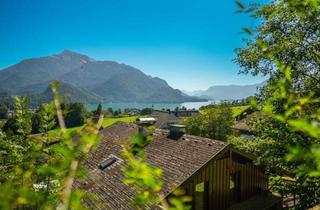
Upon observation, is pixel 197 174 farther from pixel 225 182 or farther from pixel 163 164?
pixel 225 182

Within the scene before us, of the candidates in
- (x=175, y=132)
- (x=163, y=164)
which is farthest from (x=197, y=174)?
(x=175, y=132)

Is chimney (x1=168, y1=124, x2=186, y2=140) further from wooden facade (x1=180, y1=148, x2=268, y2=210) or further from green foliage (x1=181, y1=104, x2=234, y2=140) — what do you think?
green foliage (x1=181, y1=104, x2=234, y2=140)

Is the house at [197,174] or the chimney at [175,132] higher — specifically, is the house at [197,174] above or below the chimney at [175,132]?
below

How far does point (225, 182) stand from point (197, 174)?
9.55 ft

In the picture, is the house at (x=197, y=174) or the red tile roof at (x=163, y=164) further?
the house at (x=197, y=174)

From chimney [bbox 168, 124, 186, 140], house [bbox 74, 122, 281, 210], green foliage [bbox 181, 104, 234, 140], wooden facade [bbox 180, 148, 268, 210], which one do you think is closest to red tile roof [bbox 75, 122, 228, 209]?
house [bbox 74, 122, 281, 210]

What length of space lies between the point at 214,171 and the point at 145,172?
48.3 ft

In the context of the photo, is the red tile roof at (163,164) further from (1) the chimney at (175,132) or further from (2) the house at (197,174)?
(1) the chimney at (175,132)

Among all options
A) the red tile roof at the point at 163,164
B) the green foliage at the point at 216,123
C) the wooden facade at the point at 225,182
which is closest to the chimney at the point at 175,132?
the red tile roof at the point at 163,164

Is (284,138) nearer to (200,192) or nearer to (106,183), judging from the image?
(200,192)

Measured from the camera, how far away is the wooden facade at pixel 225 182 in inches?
603

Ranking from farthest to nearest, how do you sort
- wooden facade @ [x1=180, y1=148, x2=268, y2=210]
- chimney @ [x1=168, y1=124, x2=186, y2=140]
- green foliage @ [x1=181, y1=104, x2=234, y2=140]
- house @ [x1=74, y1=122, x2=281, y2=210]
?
green foliage @ [x1=181, y1=104, x2=234, y2=140], chimney @ [x1=168, y1=124, x2=186, y2=140], wooden facade @ [x1=180, y1=148, x2=268, y2=210], house @ [x1=74, y1=122, x2=281, y2=210]

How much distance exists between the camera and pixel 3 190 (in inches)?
67.6

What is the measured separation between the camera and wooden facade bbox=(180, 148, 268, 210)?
50.3 feet
